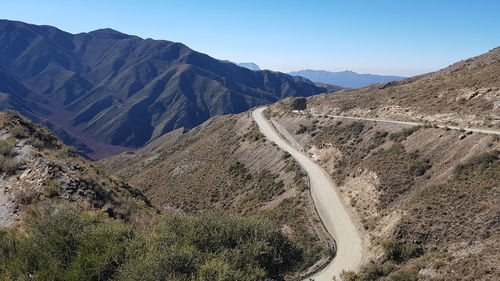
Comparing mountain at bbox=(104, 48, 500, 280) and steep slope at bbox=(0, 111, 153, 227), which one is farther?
steep slope at bbox=(0, 111, 153, 227)

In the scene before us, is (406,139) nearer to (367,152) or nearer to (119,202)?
(367,152)

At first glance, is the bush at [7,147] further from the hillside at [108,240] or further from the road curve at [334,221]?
the road curve at [334,221]

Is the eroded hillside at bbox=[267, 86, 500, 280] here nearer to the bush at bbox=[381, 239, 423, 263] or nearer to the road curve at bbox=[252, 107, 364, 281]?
the bush at bbox=[381, 239, 423, 263]

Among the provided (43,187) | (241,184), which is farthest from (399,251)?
(241,184)

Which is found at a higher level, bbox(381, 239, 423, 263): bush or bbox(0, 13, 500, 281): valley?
bbox(0, 13, 500, 281): valley

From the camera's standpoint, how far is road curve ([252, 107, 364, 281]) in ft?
75.0

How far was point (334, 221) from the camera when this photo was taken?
29.7 metres

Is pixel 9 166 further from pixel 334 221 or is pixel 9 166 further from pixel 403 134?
pixel 403 134

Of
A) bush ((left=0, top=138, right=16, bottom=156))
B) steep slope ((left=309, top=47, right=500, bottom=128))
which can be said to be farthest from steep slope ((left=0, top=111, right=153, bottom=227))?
steep slope ((left=309, top=47, right=500, bottom=128))

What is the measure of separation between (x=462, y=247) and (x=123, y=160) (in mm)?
98380

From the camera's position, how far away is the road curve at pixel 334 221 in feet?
75.0

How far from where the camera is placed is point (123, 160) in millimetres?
Result: 103438

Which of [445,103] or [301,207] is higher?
[445,103]

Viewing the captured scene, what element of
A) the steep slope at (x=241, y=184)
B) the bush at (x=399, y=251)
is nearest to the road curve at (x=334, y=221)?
the steep slope at (x=241, y=184)
